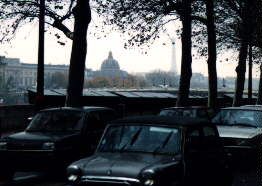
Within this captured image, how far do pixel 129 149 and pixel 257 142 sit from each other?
6.17 meters

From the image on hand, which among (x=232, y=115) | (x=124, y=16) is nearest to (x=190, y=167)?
(x=232, y=115)

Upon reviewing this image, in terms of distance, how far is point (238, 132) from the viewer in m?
13.2

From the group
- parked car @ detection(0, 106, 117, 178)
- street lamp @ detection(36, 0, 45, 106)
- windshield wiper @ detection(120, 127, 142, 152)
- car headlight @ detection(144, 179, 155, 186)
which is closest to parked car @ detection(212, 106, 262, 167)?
parked car @ detection(0, 106, 117, 178)

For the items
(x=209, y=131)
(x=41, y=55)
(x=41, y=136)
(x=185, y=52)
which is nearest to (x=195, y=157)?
(x=209, y=131)

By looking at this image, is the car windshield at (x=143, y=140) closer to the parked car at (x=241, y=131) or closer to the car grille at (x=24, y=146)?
the car grille at (x=24, y=146)

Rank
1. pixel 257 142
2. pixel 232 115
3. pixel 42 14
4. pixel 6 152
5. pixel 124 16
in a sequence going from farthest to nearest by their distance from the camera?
1. pixel 124 16
2. pixel 42 14
3. pixel 232 115
4. pixel 257 142
5. pixel 6 152

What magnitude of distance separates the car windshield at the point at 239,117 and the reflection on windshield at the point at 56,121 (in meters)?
4.10

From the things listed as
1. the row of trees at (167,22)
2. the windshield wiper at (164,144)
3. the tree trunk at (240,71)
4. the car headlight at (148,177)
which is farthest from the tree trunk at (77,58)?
the tree trunk at (240,71)

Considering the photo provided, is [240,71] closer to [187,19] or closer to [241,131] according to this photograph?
[187,19]

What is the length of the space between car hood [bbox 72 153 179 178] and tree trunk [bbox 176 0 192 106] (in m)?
18.7

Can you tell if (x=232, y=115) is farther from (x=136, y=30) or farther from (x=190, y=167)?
(x=136, y=30)

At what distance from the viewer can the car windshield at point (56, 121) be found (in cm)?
1232

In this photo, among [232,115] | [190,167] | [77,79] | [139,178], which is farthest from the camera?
[77,79]

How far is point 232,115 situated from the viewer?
14648 mm
